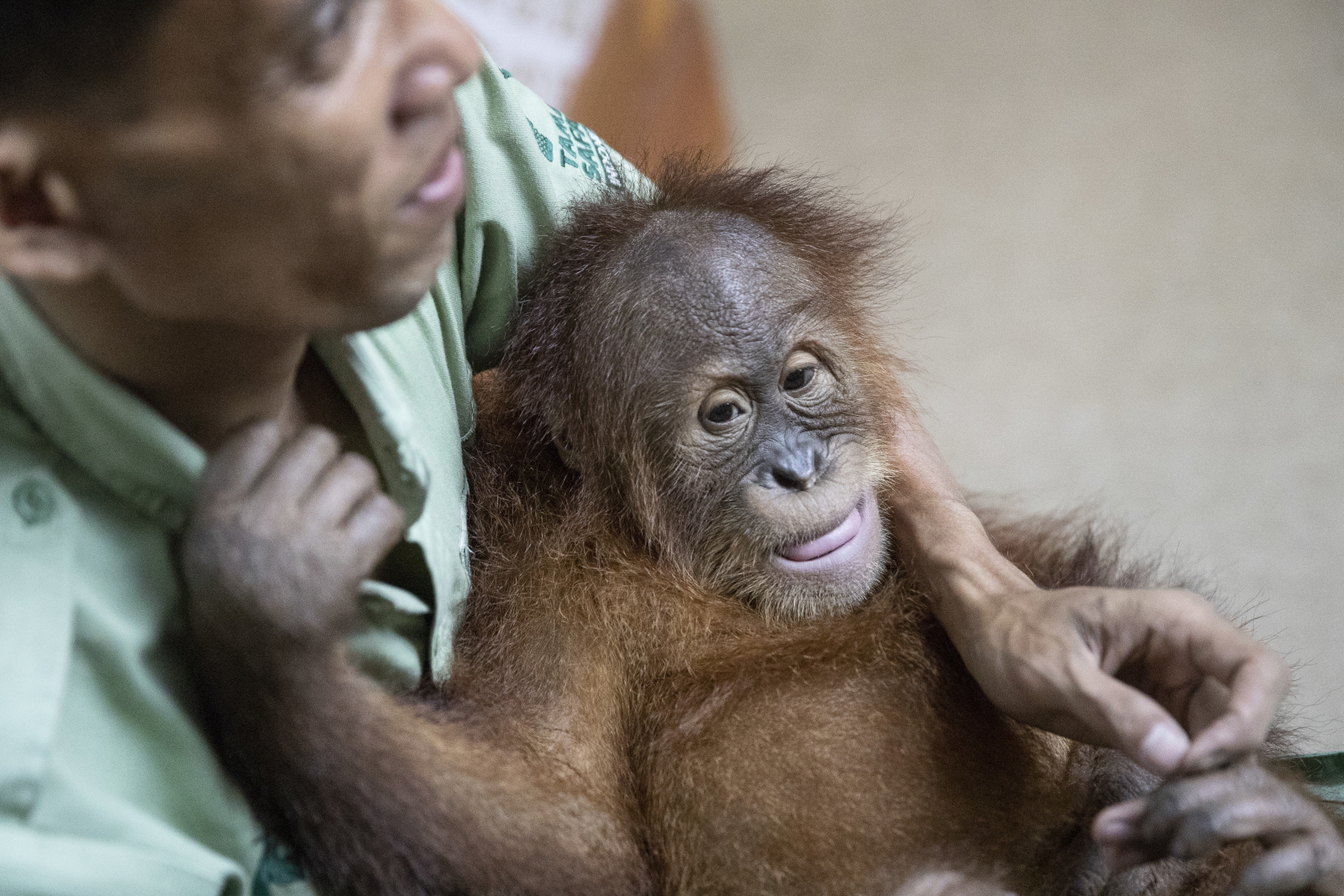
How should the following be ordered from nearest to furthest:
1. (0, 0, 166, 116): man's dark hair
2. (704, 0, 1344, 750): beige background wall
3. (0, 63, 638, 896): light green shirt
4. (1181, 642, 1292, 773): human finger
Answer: (0, 0, 166, 116): man's dark hair
(0, 63, 638, 896): light green shirt
(1181, 642, 1292, 773): human finger
(704, 0, 1344, 750): beige background wall

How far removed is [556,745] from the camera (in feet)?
3.68

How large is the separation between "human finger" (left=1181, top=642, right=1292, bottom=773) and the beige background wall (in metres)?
1.01

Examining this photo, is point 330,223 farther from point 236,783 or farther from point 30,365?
point 236,783

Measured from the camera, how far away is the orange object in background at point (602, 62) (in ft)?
8.89

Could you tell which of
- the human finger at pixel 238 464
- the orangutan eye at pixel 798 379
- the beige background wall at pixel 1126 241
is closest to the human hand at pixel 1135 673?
the orangutan eye at pixel 798 379

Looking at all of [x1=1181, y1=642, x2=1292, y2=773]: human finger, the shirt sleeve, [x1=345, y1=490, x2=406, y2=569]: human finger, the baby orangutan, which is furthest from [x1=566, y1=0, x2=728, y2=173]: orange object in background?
[x1=1181, y1=642, x2=1292, y2=773]: human finger

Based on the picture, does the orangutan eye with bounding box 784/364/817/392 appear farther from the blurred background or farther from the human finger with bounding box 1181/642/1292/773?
the blurred background

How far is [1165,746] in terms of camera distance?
A: 2.93ft

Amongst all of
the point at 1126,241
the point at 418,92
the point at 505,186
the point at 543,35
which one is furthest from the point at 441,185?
the point at 1126,241

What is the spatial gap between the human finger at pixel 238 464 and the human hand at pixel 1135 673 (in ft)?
2.07

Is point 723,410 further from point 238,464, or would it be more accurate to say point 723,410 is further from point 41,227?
point 41,227

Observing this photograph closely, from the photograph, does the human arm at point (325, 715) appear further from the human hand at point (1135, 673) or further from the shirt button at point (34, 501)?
the human hand at point (1135, 673)

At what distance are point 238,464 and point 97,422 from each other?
0.31 feet

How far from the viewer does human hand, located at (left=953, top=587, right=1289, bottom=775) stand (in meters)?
0.90
